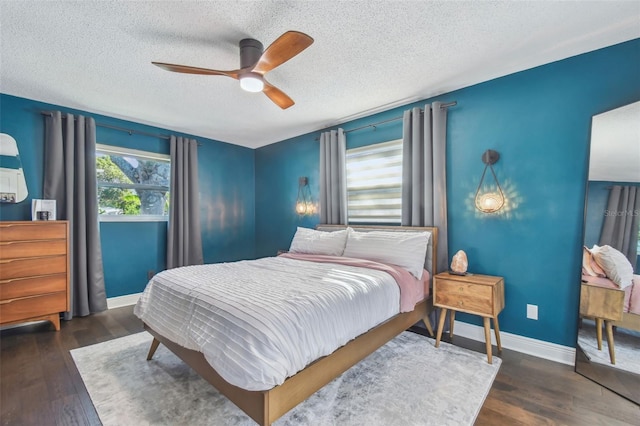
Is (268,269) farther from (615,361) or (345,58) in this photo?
(615,361)

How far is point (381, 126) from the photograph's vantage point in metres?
3.55

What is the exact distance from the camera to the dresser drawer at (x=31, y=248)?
2.68 m

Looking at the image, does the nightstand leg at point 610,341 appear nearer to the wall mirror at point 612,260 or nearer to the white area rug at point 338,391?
the wall mirror at point 612,260

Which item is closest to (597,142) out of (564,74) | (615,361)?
(564,74)

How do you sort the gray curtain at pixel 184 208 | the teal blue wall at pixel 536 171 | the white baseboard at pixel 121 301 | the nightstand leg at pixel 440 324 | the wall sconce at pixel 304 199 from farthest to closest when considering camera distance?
the wall sconce at pixel 304 199, the gray curtain at pixel 184 208, the white baseboard at pixel 121 301, the nightstand leg at pixel 440 324, the teal blue wall at pixel 536 171

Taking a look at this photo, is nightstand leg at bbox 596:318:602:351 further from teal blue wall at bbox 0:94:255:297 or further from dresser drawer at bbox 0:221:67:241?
dresser drawer at bbox 0:221:67:241

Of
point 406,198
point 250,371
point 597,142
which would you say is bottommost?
point 250,371

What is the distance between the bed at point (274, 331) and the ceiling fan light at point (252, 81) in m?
1.49

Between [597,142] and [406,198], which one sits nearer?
[597,142]

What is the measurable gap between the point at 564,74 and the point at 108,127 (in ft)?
16.5

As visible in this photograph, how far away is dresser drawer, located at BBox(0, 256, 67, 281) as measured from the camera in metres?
2.69

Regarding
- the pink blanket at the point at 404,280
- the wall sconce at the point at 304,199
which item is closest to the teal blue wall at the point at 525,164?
the pink blanket at the point at 404,280

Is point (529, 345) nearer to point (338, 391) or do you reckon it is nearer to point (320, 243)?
point (338, 391)

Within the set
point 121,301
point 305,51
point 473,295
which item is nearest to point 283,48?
point 305,51
